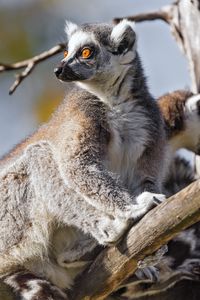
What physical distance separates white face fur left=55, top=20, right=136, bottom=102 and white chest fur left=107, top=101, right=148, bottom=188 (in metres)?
0.28

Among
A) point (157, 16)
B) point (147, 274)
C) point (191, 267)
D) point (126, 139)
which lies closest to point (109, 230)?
point (147, 274)

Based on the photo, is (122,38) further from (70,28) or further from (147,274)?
(147,274)

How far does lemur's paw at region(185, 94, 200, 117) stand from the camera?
8062 mm

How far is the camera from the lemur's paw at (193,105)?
26.5 feet

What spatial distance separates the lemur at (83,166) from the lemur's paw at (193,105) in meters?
1.00

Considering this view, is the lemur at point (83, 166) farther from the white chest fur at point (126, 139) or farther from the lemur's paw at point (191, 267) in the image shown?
the lemur's paw at point (191, 267)

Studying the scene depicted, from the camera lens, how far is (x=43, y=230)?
259 inches

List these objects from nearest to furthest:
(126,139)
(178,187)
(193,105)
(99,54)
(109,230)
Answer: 1. (109,230)
2. (126,139)
3. (99,54)
4. (178,187)
5. (193,105)

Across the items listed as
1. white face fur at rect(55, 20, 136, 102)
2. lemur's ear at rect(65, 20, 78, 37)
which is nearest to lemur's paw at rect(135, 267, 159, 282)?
white face fur at rect(55, 20, 136, 102)

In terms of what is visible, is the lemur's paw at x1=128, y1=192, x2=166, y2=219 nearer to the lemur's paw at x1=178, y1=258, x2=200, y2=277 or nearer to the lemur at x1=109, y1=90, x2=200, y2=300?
the lemur at x1=109, y1=90, x2=200, y2=300

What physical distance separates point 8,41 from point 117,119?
237 inches

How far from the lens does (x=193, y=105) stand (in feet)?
26.6

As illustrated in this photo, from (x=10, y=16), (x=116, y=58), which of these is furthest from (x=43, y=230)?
(x=10, y=16)

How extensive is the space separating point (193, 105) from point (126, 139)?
1501 millimetres
